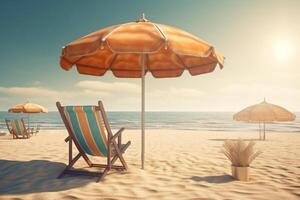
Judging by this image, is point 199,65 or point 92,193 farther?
point 199,65

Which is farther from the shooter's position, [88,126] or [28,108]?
[28,108]

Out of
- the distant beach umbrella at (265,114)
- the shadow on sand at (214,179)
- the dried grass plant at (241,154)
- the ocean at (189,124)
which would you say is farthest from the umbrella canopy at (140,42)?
the ocean at (189,124)

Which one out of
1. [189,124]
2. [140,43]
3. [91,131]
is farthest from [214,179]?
[189,124]

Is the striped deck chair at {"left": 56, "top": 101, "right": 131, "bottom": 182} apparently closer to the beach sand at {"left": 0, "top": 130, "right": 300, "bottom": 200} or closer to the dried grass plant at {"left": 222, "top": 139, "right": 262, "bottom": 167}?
the beach sand at {"left": 0, "top": 130, "right": 300, "bottom": 200}

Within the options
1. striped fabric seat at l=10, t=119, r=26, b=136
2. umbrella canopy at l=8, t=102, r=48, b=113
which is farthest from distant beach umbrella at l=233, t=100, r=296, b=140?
umbrella canopy at l=8, t=102, r=48, b=113

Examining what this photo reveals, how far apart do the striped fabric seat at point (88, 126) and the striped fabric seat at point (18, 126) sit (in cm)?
882

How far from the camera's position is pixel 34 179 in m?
4.38

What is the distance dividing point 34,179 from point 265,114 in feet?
30.2

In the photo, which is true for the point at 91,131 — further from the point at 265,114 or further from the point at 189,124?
the point at 189,124

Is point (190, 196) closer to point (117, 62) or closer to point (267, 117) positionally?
point (117, 62)

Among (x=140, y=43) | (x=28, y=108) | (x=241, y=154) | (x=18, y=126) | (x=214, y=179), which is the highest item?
(x=140, y=43)

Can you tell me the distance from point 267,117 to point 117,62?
279 inches

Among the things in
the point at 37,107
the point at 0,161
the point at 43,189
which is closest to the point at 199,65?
the point at 43,189

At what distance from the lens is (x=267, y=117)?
11.0 meters
